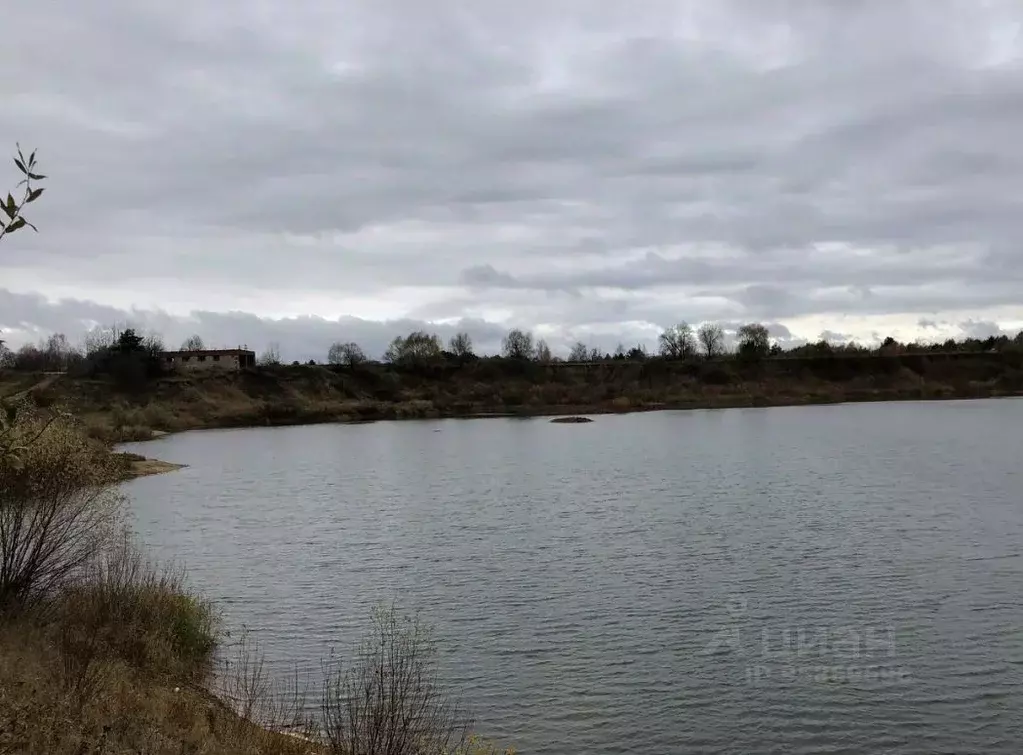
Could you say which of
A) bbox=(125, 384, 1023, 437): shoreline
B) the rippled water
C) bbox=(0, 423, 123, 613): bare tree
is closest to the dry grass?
bbox=(0, 423, 123, 613): bare tree

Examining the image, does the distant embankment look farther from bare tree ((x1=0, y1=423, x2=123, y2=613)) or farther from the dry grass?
bare tree ((x1=0, y1=423, x2=123, y2=613))

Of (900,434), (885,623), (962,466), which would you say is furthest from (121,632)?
(900,434)

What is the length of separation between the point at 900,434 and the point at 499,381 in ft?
273

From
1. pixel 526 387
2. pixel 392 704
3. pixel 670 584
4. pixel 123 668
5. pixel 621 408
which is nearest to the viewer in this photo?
pixel 392 704

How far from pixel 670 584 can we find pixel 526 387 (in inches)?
4605

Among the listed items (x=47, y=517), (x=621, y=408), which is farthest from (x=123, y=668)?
(x=621, y=408)

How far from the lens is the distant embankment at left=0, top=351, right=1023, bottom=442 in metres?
122

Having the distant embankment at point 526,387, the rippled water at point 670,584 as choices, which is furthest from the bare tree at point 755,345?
the rippled water at point 670,584

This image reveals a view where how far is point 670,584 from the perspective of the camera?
23484mm

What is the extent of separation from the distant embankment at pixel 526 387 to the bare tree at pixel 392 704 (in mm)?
94123

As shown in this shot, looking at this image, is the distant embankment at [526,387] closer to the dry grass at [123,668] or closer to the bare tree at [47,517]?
the dry grass at [123,668]

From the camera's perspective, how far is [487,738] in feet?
46.5

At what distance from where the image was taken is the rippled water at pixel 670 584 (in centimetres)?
1501

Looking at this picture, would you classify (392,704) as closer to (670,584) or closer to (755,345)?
(670,584)
